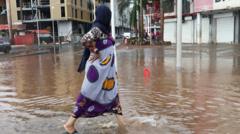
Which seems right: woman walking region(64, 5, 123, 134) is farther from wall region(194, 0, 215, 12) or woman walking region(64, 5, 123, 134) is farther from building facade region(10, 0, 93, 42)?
building facade region(10, 0, 93, 42)

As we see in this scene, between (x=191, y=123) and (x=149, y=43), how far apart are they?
1401 inches

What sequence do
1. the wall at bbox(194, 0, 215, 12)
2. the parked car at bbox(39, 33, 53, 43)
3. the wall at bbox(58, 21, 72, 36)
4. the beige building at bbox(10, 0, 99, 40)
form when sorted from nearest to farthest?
the wall at bbox(194, 0, 215, 12)
the parked car at bbox(39, 33, 53, 43)
the beige building at bbox(10, 0, 99, 40)
the wall at bbox(58, 21, 72, 36)

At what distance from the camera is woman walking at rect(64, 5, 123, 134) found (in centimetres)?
604

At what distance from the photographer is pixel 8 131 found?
6.50 meters

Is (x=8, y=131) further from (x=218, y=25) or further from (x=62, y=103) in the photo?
(x=218, y=25)

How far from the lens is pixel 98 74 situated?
19.8 feet

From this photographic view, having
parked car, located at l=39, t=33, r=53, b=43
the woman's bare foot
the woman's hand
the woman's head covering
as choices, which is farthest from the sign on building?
parked car, located at l=39, t=33, r=53, b=43

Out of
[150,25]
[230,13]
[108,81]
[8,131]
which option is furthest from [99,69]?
[150,25]

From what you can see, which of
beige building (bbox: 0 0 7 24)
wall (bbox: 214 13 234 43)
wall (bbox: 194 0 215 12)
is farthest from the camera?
beige building (bbox: 0 0 7 24)

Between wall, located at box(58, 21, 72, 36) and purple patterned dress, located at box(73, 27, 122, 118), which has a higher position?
wall, located at box(58, 21, 72, 36)

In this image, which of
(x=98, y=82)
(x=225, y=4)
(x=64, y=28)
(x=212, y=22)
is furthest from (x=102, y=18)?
(x=64, y=28)

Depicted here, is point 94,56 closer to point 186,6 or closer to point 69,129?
point 69,129

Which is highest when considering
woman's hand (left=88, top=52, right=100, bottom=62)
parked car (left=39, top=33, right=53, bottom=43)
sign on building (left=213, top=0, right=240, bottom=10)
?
sign on building (left=213, top=0, right=240, bottom=10)

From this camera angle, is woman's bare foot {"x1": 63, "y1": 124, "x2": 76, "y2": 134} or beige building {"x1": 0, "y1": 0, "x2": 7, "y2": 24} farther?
beige building {"x1": 0, "y1": 0, "x2": 7, "y2": 24}
